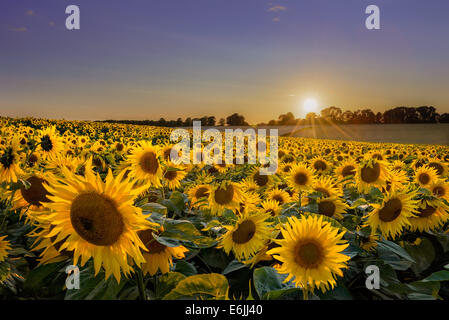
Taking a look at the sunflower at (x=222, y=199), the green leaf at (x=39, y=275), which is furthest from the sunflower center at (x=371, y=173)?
the green leaf at (x=39, y=275)

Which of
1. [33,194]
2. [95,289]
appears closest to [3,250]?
[33,194]

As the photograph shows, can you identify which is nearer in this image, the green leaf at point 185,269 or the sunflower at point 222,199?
the green leaf at point 185,269

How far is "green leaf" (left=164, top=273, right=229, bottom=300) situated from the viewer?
1.38 m

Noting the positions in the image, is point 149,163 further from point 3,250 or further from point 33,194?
point 3,250

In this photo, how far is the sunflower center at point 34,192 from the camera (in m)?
2.23

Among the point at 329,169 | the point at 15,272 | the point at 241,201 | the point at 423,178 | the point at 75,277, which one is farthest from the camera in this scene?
A: the point at 329,169

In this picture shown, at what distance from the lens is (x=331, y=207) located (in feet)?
10.1

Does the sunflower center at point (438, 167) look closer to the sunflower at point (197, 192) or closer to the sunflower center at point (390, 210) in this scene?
the sunflower center at point (390, 210)

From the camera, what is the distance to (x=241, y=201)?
10.5 feet
